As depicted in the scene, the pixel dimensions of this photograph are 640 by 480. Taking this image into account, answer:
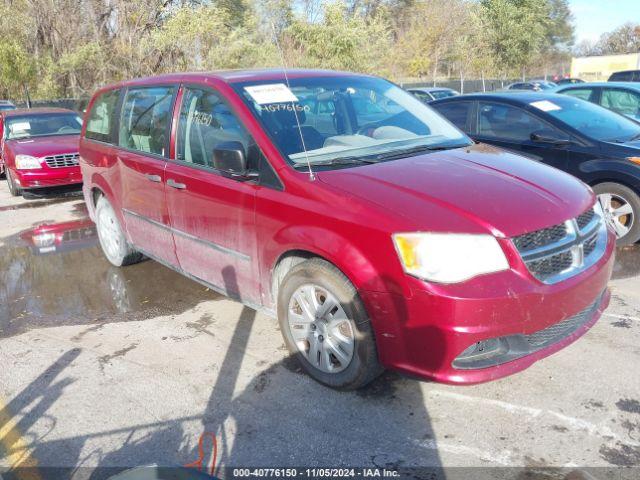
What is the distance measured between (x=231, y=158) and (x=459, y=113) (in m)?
4.34

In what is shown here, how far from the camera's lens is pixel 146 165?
460 centimetres

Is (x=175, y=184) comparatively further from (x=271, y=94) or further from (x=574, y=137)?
(x=574, y=137)

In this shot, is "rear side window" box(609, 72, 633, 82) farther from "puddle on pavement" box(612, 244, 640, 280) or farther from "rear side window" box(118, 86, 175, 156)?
"rear side window" box(118, 86, 175, 156)

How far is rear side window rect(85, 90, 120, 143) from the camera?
17.8 feet

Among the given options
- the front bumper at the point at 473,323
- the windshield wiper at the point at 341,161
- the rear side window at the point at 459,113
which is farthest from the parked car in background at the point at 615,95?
the front bumper at the point at 473,323

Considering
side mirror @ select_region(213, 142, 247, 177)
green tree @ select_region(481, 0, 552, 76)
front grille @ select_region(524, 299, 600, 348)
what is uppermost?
green tree @ select_region(481, 0, 552, 76)

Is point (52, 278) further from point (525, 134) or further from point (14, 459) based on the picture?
point (525, 134)

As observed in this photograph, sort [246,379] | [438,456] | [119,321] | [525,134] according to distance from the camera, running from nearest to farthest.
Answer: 1. [438,456]
2. [246,379]
3. [119,321]
4. [525,134]

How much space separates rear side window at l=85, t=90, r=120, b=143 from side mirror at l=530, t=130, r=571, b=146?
4.30m

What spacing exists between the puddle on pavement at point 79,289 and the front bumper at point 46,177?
2.92m

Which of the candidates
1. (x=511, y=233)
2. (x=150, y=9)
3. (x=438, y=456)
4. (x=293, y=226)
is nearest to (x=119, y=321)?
(x=293, y=226)

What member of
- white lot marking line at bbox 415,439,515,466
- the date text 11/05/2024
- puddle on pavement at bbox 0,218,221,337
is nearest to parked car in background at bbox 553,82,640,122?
puddle on pavement at bbox 0,218,221,337

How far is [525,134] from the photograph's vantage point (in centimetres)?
634

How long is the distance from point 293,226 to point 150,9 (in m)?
25.8
